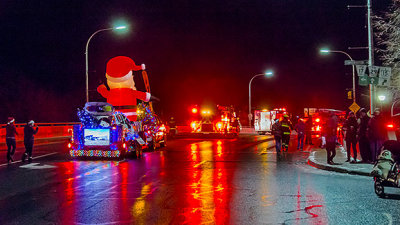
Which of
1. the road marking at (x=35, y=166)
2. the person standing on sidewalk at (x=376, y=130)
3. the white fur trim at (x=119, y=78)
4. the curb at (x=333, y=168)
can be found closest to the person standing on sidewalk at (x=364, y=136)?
the person standing on sidewalk at (x=376, y=130)

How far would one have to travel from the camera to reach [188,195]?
31.4 ft

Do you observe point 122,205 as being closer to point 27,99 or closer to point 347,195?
point 347,195

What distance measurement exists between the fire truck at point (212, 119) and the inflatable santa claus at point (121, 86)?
13.1 metres

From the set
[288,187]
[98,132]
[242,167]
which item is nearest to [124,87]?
[98,132]

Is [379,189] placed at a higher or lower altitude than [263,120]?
lower

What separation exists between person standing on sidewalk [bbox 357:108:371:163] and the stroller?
5168mm

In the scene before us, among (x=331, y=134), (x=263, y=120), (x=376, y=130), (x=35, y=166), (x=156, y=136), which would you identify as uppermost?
(x=263, y=120)

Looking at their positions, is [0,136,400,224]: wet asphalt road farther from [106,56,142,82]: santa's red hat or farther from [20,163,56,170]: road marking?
[106,56,142,82]: santa's red hat

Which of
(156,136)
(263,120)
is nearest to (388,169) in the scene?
(156,136)

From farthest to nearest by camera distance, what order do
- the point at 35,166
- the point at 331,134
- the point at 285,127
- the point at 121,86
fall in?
the point at 121,86
the point at 285,127
the point at 35,166
the point at 331,134

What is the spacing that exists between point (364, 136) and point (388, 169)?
5.54 metres

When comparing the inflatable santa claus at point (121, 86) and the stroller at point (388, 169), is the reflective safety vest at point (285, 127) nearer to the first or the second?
the inflatable santa claus at point (121, 86)

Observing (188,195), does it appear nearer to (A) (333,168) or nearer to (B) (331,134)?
(A) (333,168)

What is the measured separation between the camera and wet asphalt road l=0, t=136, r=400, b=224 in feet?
24.5
